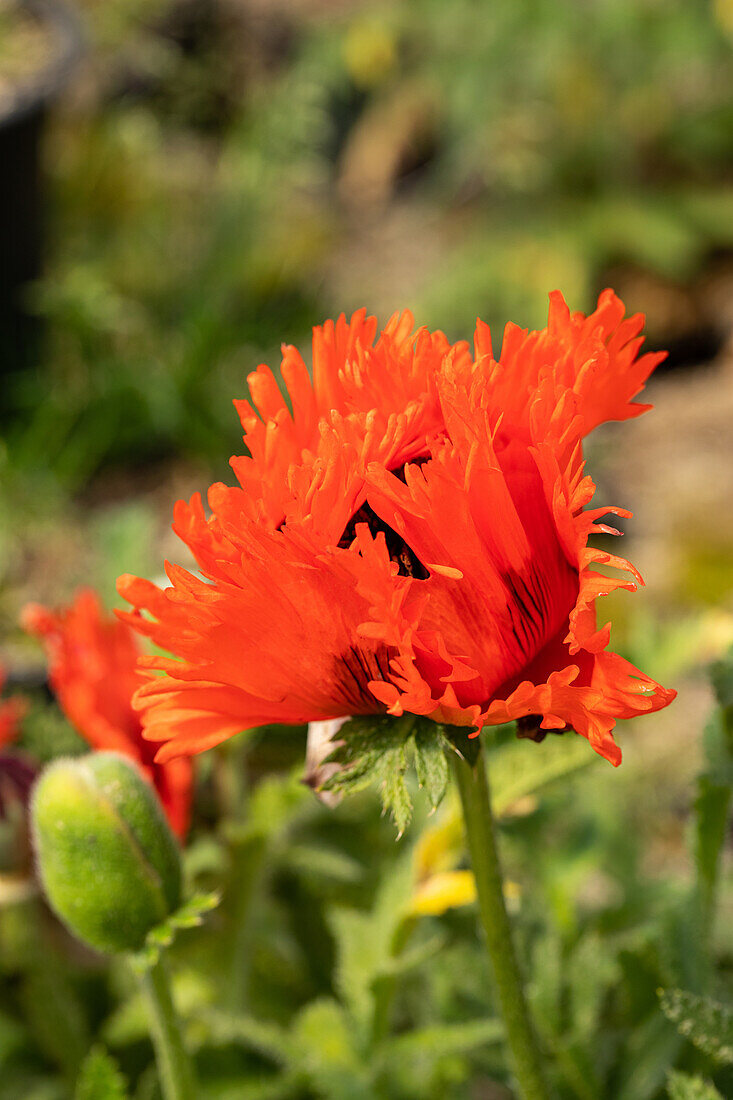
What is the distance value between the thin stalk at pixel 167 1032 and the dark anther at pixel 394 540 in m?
0.27

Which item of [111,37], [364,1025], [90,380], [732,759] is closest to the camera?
[732,759]

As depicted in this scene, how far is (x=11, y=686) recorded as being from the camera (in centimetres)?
148

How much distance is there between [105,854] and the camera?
0.60 metres

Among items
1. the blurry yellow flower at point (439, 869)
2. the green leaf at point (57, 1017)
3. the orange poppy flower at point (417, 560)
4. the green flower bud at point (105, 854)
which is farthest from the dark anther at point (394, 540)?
the green leaf at point (57, 1017)

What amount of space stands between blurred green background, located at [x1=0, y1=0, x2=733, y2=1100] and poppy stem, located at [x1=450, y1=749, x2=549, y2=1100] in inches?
5.8

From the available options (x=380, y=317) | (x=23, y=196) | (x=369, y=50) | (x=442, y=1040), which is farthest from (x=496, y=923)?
(x=369, y=50)

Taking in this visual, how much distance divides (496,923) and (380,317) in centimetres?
267

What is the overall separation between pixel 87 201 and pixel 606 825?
228 cm

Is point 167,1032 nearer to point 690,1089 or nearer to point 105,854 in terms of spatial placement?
point 105,854

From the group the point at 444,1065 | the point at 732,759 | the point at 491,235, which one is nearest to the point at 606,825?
the point at 444,1065

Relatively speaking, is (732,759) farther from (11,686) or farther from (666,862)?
(11,686)

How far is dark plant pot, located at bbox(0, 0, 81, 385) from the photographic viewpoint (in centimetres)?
234

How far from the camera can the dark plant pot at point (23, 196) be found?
234 cm

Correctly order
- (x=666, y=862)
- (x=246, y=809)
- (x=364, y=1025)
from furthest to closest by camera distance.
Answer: (x=666, y=862) → (x=246, y=809) → (x=364, y=1025)
